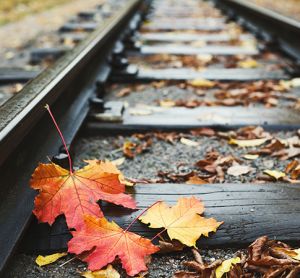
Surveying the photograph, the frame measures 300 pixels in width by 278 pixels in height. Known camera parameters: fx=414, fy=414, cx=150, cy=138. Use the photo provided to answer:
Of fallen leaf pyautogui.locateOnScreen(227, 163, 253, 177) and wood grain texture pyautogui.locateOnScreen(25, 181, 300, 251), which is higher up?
wood grain texture pyautogui.locateOnScreen(25, 181, 300, 251)

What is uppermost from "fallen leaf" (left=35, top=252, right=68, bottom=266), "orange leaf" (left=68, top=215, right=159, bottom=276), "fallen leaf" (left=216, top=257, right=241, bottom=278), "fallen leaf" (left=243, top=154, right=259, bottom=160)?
"orange leaf" (left=68, top=215, right=159, bottom=276)

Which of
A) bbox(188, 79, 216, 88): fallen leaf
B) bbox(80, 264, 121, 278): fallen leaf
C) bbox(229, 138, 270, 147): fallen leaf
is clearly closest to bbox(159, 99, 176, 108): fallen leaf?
bbox(188, 79, 216, 88): fallen leaf

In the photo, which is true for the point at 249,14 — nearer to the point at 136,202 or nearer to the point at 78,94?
the point at 78,94

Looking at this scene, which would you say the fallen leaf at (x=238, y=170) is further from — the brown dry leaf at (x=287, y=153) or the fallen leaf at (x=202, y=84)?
the fallen leaf at (x=202, y=84)

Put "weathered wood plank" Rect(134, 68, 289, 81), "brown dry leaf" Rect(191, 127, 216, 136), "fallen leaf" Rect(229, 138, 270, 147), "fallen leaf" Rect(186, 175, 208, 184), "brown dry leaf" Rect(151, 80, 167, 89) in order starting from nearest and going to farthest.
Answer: "fallen leaf" Rect(186, 175, 208, 184), "fallen leaf" Rect(229, 138, 270, 147), "brown dry leaf" Rect(191, 127, 216, 136), "brown dry leaf" Rect(151, 80, 167, 89), "weathered wood plank" Rect(134, 68, 289, 81)

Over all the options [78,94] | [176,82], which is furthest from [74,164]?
[176,82]

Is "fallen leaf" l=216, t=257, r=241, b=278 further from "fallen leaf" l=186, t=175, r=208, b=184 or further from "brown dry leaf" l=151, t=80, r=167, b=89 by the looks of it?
"brown dry leaf" l=151, t=80, r=167, b=89
